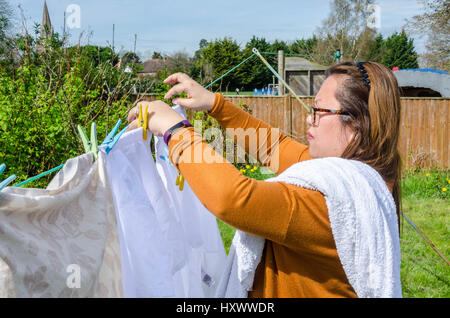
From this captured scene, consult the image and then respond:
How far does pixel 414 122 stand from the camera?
8.82 meters

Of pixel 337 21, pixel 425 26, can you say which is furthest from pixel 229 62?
pixel 425 26

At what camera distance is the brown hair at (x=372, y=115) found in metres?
1.24

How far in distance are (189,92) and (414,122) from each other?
338 inches

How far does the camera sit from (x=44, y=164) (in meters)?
3.12

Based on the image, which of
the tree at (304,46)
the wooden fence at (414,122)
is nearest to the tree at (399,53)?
the tree at (304,46)

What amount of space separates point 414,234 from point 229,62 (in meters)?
22.7

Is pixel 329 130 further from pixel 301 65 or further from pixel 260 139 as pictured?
pixel 301 65

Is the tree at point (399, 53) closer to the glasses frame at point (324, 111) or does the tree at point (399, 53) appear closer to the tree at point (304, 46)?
the tree at point (304, 46)

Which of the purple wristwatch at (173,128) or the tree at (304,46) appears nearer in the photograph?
the purple wristwatch at (173,128)

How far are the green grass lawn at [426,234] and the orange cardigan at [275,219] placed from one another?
1.40 m

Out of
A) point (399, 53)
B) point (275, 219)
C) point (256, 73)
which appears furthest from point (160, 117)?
point (399, 53)

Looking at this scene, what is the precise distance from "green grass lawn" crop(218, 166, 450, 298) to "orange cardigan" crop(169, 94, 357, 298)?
1.40 m

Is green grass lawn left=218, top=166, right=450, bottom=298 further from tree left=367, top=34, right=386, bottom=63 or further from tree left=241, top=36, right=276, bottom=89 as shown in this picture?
tree left=367, top=34, right=386, bottom=63

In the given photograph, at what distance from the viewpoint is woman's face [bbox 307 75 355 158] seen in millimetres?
1279
